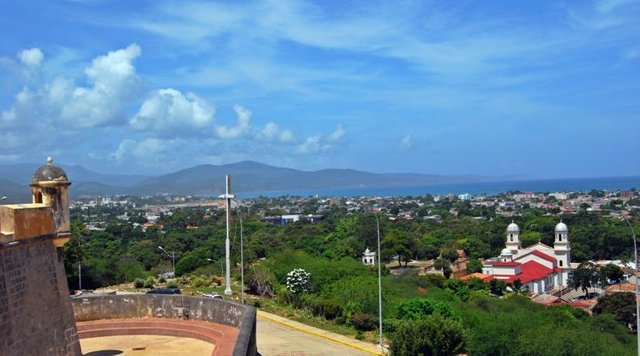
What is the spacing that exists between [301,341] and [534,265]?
4265 centimetres

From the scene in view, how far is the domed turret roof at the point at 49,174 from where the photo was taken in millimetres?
11025

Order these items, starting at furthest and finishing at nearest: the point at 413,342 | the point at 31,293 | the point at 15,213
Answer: the point at 413,342
the point at 31,293
the point at 15,213

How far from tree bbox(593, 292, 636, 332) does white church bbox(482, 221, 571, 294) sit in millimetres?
13344

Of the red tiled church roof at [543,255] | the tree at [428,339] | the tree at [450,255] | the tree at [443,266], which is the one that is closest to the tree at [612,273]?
the red tiled church roof at [543,255]

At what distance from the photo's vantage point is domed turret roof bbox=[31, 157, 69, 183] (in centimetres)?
1102

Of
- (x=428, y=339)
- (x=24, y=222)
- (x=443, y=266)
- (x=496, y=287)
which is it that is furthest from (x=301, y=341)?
(x=443, y=266)

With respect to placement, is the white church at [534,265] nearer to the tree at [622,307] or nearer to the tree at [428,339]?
the tree at [622,307]

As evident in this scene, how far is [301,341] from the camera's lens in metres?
20.1

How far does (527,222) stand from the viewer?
286ft

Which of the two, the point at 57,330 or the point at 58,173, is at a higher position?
the point at 58,173

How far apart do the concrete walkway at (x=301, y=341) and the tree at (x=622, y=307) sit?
22.0m

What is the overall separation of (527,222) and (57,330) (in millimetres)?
83214

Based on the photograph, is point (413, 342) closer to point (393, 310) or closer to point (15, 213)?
point (393, 310)

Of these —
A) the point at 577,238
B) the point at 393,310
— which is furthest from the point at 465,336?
the point at 577,238
